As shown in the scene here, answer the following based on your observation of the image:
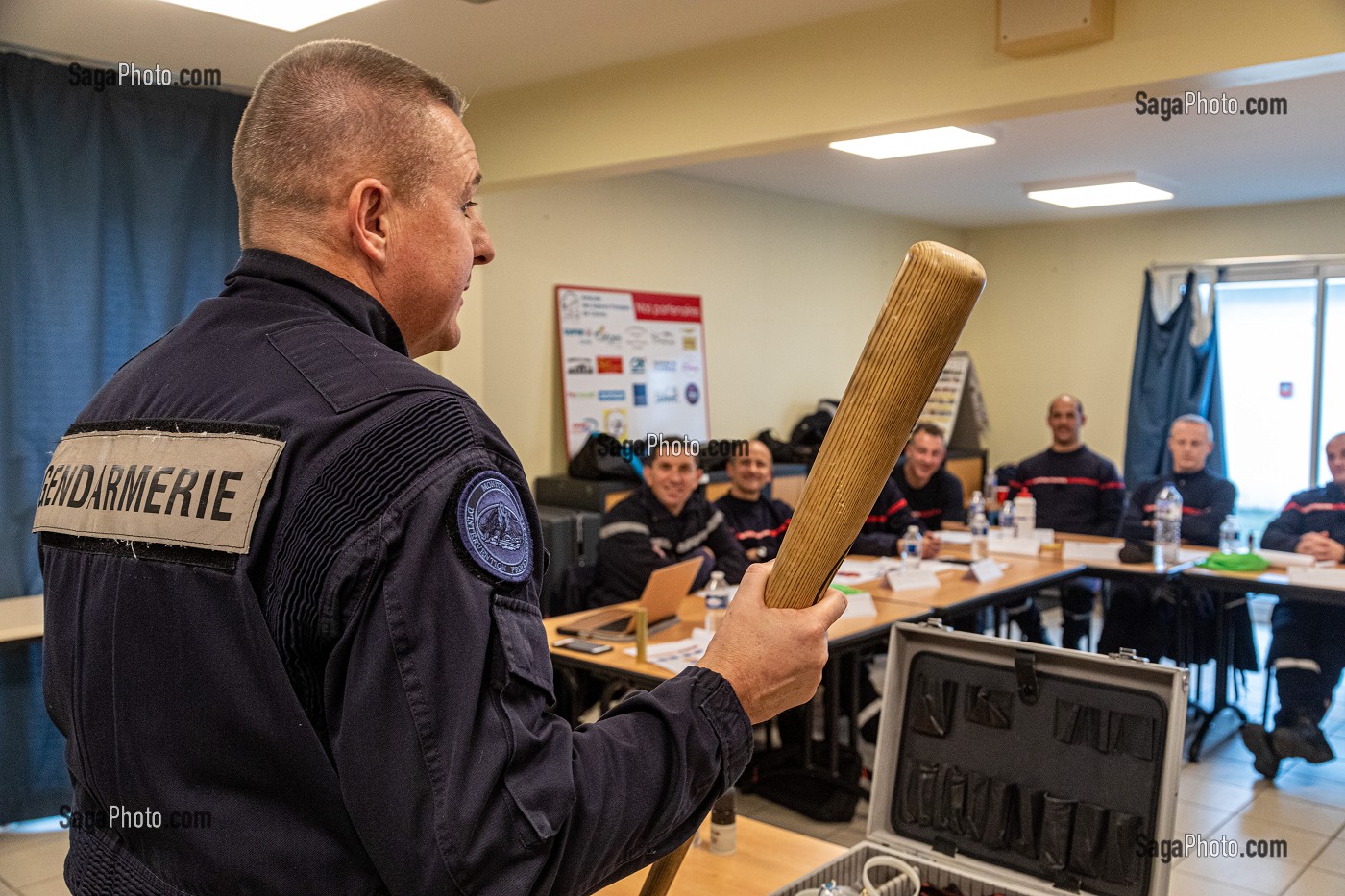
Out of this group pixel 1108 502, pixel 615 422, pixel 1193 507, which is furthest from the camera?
pixel 615 422

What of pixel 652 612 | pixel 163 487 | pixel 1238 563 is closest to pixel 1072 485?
pixel 1238 563

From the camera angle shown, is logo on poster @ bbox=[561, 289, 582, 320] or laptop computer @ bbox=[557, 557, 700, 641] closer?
laptop computer @ bbox=[557, 557, 700, 641]

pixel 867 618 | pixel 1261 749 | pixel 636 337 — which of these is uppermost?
pixel 636 337

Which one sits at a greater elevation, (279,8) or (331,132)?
(279,8)

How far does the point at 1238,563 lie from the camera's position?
480cm

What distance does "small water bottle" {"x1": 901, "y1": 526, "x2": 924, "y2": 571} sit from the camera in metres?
4.82

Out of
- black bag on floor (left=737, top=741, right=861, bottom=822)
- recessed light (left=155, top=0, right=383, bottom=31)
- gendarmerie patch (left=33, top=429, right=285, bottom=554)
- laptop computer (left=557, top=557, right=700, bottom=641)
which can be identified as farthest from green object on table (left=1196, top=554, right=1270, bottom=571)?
gendarmerie patch (left=33, top=429, right=285, bottom=554)

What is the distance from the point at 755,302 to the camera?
25.3ft

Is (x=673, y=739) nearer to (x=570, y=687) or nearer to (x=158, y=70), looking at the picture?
(x=570, y=687)

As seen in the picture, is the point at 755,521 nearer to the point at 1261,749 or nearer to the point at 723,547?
the point at 723,547

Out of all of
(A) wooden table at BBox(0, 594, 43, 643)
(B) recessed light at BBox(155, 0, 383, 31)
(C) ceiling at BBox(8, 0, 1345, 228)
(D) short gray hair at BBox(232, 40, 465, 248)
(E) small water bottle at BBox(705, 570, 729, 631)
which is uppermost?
(C) ceiling at BBox(8, 0, 1345, 228)

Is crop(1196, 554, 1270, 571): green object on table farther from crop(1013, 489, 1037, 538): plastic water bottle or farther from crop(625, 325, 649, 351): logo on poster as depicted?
crop(625, 325, 649, 351): logo on poster

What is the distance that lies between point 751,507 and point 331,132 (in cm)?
445

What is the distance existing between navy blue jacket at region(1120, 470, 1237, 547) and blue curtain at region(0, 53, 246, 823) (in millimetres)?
4938
